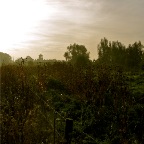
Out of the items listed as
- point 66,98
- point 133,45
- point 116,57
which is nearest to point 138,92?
point 66,98

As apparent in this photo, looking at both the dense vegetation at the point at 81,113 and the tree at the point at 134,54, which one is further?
the tree at the point at 134,54

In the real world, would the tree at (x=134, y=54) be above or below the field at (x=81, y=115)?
above

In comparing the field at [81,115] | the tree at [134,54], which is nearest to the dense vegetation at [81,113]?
the field at [81,115]

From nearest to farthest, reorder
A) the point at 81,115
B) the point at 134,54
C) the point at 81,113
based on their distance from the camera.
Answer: the point at 81,115 → the point at 81,113 → the point at 134,54

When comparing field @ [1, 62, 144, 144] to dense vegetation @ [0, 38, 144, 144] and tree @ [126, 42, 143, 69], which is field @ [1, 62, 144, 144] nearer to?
dense vegetation @ [0, 38, 144, 144]

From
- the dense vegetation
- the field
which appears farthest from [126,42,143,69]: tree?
the field

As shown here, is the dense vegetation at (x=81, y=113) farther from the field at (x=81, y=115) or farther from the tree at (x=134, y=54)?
the tree at (x=134, y=54)

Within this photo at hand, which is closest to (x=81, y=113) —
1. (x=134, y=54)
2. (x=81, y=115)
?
(x=81, y=115)

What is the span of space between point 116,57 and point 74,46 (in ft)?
73.6

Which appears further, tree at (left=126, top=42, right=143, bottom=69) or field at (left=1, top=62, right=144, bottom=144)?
tree at (left=126, top=42, right=143, bottom=69)

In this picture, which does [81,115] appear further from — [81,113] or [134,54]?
[134,54]

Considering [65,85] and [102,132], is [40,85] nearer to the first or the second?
[65,85]

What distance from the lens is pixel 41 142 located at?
5.61m

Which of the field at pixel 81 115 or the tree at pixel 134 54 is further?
the tree at pixel 134 54
